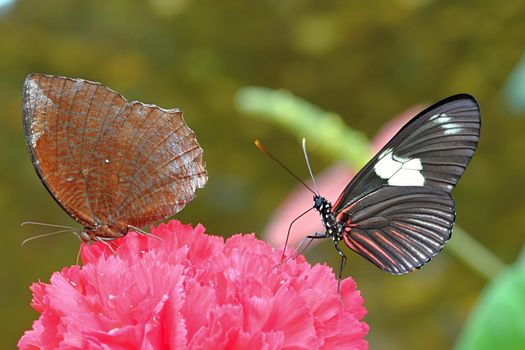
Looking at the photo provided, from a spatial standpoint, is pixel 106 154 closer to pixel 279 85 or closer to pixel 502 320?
pixel 502 320

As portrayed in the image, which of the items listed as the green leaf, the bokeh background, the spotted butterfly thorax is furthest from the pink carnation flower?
the bokeh background

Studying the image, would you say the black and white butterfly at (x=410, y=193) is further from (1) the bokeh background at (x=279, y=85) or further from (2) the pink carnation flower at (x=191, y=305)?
(1) the bokeh background at (x=279, y=85)

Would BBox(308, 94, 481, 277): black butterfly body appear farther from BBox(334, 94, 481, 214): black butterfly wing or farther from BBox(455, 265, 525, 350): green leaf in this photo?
BBox(455, 265, 525, 350): green leaf

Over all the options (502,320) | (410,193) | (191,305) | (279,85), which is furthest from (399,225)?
(279,85)

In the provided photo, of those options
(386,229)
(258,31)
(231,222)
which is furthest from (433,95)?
(386,229)

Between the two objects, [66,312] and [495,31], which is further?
[495,31]

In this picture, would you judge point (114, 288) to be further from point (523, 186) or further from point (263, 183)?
point (523, 186)

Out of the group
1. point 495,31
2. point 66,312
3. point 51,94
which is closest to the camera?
point 66,312
